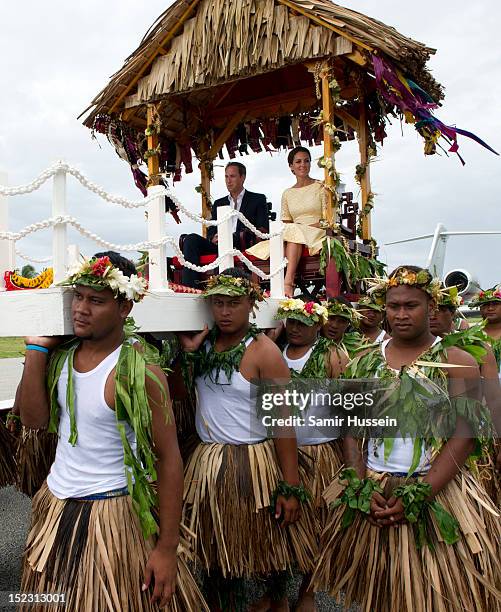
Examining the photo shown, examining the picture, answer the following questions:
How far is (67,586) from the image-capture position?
225 cm

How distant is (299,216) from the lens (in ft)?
19.1

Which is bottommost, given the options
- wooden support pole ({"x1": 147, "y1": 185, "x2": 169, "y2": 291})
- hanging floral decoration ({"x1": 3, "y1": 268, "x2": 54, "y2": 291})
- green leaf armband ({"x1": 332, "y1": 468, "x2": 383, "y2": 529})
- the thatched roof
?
green leaf armband ({"x1": 332, "y1": 468, "x2": 383, "y2": 529})

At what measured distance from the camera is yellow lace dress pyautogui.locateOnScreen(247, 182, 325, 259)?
5.47 metres

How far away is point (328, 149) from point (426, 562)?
384cm

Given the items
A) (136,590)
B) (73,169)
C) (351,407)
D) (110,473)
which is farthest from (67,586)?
(73,169)

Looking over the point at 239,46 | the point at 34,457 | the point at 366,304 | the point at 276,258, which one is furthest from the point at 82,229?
the point at 239,46

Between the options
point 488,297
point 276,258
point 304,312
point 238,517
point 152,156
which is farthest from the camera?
point 152,156

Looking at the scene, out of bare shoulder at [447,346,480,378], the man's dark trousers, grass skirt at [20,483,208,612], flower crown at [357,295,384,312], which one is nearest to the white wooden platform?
grass skirt at [20,483,208,612]

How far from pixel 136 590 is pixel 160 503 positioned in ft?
1.10

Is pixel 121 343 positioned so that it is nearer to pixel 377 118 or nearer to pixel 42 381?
pixel 42 381

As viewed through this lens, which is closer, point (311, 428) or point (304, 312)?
point (311, 428)

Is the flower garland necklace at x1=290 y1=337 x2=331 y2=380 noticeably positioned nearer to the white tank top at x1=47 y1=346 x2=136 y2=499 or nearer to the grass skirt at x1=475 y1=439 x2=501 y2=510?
the grass skirt at x1=475 y1=439 x2=501 y2=510

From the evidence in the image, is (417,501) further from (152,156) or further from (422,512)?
(152,156)

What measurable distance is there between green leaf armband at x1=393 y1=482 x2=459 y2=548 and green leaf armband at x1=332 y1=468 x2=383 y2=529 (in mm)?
123
